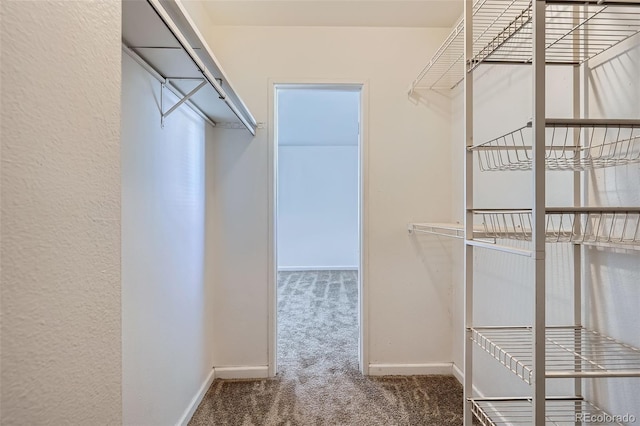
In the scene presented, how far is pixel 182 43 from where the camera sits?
1.05 metres

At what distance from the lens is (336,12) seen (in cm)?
215

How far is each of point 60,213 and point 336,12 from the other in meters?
2.13

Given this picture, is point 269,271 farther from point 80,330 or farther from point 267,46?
point 80,330

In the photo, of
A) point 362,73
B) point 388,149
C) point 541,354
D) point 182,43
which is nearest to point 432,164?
point 388,149

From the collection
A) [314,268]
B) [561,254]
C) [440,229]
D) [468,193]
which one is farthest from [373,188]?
[314,268]

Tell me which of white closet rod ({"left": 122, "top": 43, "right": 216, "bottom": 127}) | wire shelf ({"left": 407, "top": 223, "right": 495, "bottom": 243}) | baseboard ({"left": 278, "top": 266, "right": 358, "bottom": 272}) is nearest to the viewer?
white closet rod ({"left": 122, "top": 43, "right": 216, "bottom": 127})

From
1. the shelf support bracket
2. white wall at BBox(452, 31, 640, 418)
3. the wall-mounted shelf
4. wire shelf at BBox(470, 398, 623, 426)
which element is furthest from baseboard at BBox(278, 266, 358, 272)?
the shelf support bracket

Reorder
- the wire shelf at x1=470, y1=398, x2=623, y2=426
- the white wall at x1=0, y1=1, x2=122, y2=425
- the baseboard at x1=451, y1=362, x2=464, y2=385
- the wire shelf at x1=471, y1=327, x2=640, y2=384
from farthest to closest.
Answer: the baseboard at x1=451, y1=362, x2=464, y2=385 < the wire shelf at x1=470, y1=398, x2=623, y2=426 < the wire shelf at x1=471, y1=327, x2=640, y2=384 < the white wall at x1=0, y1=1, x2=122, y2=425

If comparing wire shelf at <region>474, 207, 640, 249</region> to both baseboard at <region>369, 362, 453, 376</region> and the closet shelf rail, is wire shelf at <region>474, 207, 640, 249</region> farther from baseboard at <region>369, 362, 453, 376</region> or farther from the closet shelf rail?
baseboard at <region>369, 362, 453, 376</region>

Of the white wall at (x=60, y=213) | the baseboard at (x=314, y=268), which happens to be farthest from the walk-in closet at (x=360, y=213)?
the baseboard at (x=314, y=268)

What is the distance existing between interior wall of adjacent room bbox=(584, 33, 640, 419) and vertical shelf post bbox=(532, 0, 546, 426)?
16.3 inches

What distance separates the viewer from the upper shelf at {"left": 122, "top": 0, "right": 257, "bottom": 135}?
0.93 metres

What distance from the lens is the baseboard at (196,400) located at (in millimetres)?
1802

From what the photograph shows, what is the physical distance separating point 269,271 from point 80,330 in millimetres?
1797
